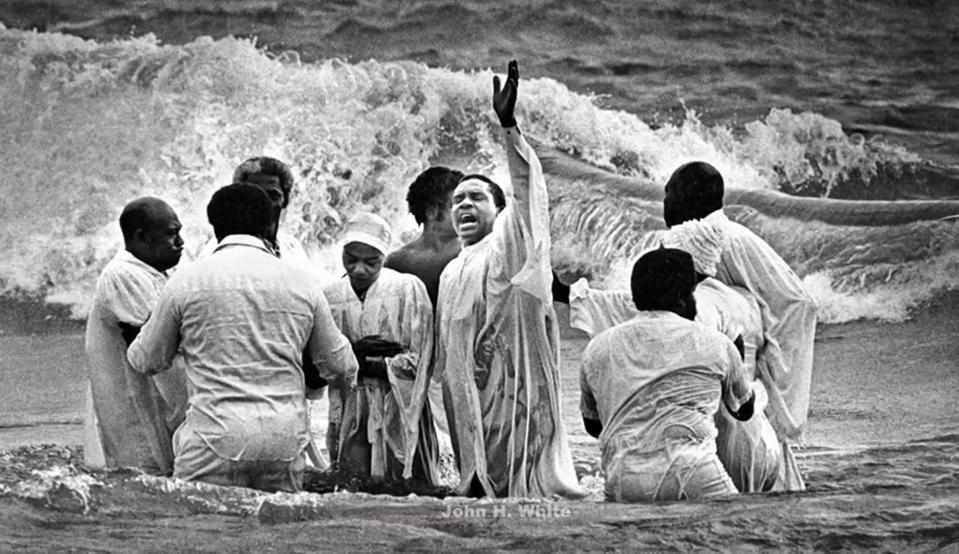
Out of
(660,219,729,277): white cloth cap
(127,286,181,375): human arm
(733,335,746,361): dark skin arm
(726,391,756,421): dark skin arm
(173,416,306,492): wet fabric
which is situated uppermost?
(660,219,729,277): white cloth cap

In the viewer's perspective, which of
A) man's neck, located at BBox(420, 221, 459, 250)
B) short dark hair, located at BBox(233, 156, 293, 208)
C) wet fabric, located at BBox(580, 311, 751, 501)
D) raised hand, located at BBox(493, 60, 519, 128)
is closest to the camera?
wet fabric, located at BBox(580, 311, 751, 501)

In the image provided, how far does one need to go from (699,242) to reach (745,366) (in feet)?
1.64

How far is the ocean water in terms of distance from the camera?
40.0 ft

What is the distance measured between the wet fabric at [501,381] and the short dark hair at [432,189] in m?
0.66

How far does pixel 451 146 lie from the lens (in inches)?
494

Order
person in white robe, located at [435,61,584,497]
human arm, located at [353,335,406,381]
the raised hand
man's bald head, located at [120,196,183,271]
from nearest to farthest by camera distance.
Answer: the raised hand → man's bald head, located at [120,196,183,271] → person in white robe, located at [435,61,584,497] → human arm, located at [353,335,406,381]

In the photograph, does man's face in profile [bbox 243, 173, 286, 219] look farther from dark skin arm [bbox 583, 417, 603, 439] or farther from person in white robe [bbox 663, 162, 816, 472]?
dark skin arm [bbox 583, 417, 603, 439]

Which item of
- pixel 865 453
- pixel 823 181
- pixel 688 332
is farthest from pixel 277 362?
pixel 823 181

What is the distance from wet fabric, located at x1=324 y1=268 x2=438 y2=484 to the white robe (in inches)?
25.2

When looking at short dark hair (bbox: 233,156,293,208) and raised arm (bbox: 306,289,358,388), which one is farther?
short dark hair (bbox: 233,156,293,208)

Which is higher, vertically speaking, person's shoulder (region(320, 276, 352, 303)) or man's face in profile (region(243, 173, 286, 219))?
man's face in profile (region(243, 173, 286, 219))

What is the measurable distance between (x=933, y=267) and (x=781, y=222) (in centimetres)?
103

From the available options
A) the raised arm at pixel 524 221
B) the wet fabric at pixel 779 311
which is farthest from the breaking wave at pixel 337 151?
the raised arm at pixel 524 221

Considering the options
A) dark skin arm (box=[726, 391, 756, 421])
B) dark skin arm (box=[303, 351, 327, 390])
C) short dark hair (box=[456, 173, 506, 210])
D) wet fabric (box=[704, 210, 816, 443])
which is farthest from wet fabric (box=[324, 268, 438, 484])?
dark skin arm (box=[726, 391, 756, 421])
